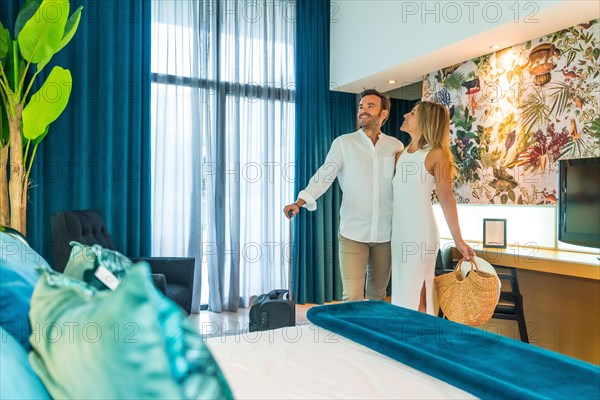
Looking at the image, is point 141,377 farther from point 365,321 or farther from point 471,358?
point 365,321

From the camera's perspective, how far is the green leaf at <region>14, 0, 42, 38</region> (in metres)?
2.76

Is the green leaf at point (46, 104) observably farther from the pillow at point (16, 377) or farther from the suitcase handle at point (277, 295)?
the pillow at point (16, 377)

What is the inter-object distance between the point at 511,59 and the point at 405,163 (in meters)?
1.39

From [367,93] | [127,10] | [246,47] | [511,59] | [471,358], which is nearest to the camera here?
[471,358]

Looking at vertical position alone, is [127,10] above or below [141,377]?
above

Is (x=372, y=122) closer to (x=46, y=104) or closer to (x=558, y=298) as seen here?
(x=558, y=298)

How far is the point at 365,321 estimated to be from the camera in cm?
150

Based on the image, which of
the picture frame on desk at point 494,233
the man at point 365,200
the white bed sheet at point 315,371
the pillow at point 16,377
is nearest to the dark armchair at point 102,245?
the man at point 365,200

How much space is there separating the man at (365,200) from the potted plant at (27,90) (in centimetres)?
149

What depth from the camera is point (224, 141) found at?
3.90 metres

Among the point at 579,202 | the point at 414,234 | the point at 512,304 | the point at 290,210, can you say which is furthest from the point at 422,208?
the point at 579,202

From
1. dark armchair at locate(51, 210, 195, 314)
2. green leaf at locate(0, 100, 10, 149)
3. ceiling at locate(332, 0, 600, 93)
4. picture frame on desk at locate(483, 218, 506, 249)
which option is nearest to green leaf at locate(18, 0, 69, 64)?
green leaf at locate(0, 100, 10, 149)

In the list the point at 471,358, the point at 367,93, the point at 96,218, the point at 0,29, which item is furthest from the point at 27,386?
the point at 0,29

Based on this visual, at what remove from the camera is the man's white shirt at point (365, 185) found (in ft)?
8.23
